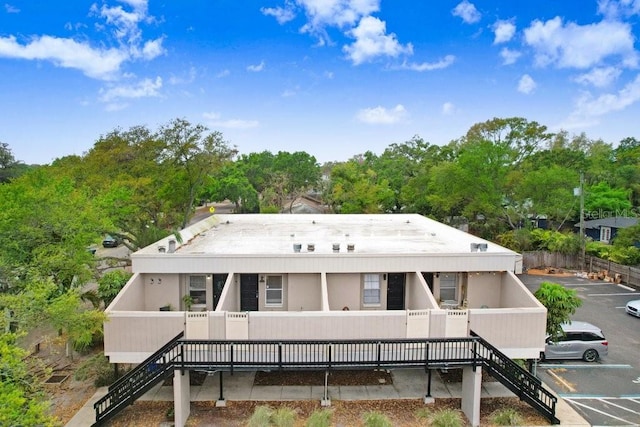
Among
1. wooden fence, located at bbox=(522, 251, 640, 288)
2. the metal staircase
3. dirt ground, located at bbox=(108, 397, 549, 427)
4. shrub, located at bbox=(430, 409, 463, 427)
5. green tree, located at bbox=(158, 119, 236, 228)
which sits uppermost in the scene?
green tree, located at bbox=(158, 119, 236, 228)

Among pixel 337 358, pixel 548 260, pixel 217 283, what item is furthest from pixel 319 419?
pixel 548 260

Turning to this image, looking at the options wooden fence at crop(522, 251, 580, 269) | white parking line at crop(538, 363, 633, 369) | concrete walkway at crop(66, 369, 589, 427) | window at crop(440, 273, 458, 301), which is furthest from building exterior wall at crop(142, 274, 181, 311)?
wooden fence at crop(522, 251, 580, 269)

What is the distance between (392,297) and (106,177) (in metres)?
18.5

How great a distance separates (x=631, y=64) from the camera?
47.2 meters

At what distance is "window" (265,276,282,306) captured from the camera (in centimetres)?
1487

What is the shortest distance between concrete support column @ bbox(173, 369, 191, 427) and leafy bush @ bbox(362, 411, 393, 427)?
4978mm

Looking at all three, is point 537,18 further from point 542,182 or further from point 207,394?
point 207,394

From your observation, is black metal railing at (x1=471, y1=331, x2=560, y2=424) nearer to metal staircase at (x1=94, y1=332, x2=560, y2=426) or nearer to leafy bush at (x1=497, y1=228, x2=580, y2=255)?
metal staircase at (x1=94, y1=332, x2=560, y2=426)

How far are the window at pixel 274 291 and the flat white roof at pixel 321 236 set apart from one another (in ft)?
3.40

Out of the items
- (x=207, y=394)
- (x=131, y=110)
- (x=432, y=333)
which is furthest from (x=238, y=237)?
(x=131, y=110)

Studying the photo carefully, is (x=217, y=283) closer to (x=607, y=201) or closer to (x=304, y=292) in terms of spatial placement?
(x=304, y=292)

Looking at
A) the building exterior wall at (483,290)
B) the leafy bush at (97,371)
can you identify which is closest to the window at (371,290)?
the building exterior wall at (483,290)

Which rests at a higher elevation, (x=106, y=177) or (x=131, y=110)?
(x=131, y=110)

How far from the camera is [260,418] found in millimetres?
10617
